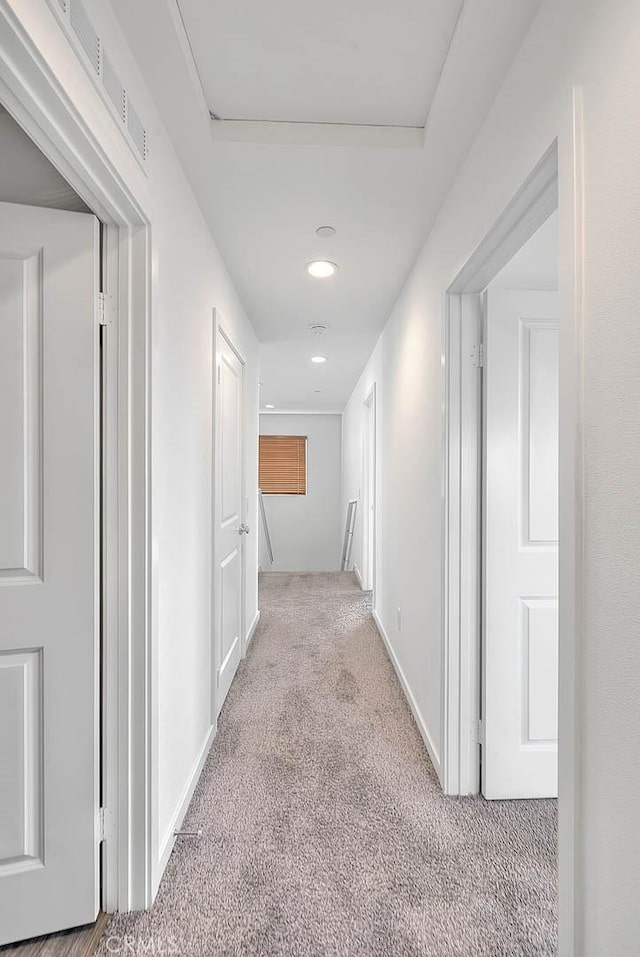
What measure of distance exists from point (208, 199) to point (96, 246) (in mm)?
826

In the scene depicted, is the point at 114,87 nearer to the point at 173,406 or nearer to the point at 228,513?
the point at 173,406

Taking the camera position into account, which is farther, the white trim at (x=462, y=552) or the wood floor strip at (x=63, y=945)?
the white trim at (x=462, y=552)

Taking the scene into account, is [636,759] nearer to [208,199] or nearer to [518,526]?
[518,526]

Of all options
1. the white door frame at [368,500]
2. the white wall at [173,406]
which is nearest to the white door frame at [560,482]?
the white wall at [173,406]

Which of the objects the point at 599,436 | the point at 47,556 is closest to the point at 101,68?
the point at 47,556

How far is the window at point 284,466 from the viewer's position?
8.08 metres

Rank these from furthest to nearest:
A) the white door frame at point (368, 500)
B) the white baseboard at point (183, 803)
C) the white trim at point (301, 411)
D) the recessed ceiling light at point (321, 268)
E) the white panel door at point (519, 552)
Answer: the white trim at point (301, 411)
the white door frame at point (368, 500)
the recessed ceiling light at point (321, 268)
the white panel door at point (519, 552)
the white baseboard at point (183, 803)

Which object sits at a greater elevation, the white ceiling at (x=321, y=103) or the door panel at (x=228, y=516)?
the white ceiling at (x=321, y=103)

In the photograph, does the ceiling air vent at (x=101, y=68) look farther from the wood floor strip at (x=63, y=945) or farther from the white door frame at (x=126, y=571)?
the wood floor strip at (x=63, y=945)

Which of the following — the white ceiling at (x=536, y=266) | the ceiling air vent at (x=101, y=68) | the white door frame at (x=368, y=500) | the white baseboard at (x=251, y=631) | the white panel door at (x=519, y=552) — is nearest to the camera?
the ceiling air vent at (x=101, y=68)

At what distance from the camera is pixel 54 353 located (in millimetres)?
1285

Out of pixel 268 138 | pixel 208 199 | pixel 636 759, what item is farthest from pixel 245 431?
pixel 636 759

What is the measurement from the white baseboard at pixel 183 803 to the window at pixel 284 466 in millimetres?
5910

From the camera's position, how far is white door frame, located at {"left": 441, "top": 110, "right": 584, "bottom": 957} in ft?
3.16
